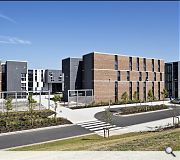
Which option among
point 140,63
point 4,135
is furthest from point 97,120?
point 140,63

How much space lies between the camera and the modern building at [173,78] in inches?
2448

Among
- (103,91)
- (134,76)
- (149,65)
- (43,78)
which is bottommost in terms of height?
(103,91)

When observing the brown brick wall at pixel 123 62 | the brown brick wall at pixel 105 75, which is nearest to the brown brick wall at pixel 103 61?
the brown brick wall at pixel 105 75

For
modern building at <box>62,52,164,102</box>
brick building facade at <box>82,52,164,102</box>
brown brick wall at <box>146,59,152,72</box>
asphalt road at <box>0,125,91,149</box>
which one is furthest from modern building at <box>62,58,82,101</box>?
asphalt road at <box>0,125,91,149</box>

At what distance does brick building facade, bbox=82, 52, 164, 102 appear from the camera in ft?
151

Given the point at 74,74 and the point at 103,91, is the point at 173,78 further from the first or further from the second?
the point at 74,74

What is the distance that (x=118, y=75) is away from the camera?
159 feet

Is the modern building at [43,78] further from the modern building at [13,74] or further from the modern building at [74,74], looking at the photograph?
the modern building at [74,74]

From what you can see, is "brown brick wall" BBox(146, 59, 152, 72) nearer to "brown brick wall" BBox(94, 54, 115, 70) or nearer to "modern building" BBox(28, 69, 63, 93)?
"brown brick wall" BBox(94, 54, 115, 70)

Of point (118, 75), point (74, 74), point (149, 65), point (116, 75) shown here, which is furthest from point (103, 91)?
point (149, 65)

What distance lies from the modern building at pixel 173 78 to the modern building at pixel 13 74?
35655mm

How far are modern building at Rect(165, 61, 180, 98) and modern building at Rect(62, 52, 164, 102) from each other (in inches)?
331

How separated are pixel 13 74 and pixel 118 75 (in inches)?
879
